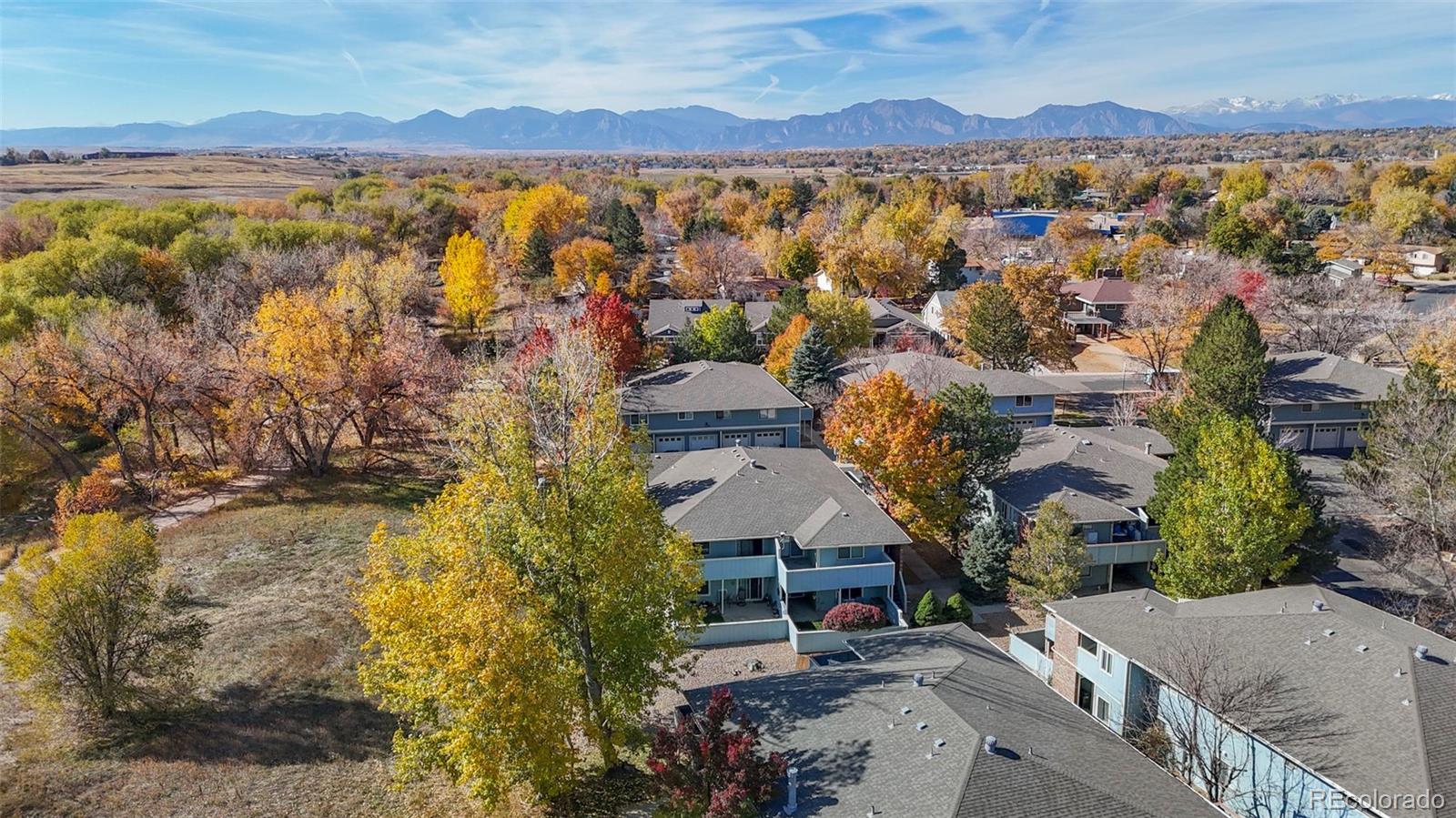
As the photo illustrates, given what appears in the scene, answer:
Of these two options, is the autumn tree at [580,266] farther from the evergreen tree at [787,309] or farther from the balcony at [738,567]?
the balcony at [738,567]

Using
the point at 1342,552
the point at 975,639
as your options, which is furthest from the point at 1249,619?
the point at 1342,552

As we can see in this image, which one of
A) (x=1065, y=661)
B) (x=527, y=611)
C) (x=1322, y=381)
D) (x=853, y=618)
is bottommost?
(x=853, y=618)

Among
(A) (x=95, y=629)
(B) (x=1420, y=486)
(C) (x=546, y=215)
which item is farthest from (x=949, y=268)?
(A) (x=95, y=629)

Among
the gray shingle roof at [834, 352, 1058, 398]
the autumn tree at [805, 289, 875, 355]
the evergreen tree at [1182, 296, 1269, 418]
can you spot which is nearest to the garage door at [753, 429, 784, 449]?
the gray shingle roof at [834, 352, 1058, 398]

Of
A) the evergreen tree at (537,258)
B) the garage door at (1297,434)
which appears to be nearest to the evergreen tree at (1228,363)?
the garage door at (1297,434)

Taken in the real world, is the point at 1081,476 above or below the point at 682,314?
below

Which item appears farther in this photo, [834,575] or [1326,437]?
[1326,437]

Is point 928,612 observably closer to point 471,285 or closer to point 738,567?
point 738,567
